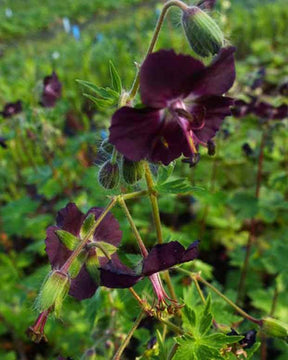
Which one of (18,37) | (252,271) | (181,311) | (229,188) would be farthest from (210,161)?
(18,37)

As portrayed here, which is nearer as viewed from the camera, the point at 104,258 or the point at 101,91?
the point at 101,91

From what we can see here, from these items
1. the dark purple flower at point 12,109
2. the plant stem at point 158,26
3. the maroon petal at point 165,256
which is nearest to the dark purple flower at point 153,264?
the maroon petal at point 165,256

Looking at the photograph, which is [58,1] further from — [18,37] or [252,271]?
[252,271]

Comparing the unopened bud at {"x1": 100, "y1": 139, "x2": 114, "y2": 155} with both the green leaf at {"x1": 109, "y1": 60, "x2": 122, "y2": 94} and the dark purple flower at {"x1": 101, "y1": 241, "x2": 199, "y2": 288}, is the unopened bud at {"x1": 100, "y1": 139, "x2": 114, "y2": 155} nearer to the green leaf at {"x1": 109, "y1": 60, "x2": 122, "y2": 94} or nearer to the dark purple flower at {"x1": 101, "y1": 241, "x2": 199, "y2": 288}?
the green leaf at {"x1": 109, "y1": 60, "x2": 122, "y2": 94}

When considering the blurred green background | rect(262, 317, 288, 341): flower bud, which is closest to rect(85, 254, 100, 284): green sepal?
the blurred green background

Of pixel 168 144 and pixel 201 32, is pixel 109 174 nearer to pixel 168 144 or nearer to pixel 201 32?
pixel 168 144

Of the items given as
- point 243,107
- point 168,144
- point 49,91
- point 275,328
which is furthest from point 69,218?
point 49,91
